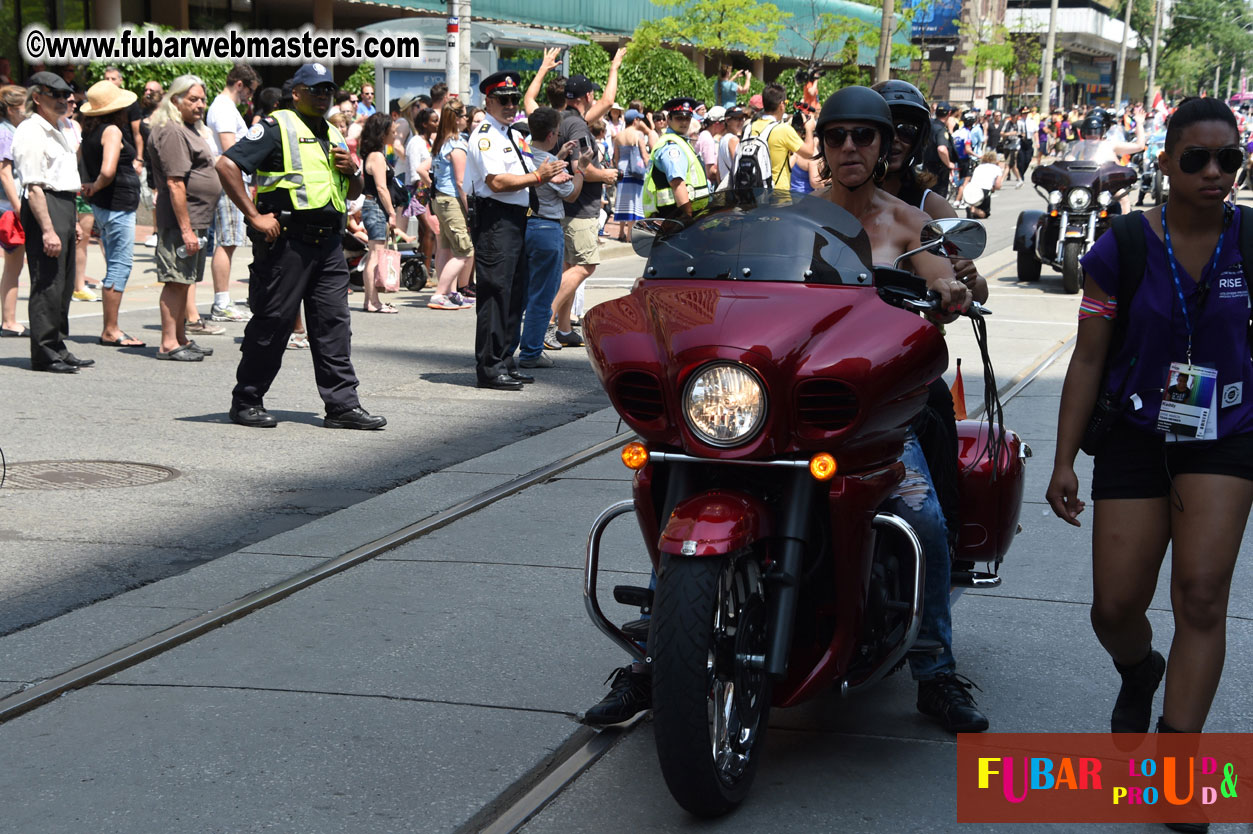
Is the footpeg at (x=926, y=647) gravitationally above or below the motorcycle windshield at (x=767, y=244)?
below

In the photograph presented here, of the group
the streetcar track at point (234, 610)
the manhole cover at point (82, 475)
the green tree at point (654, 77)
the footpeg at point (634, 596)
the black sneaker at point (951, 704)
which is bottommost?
the manhole cover at point (82, 475)

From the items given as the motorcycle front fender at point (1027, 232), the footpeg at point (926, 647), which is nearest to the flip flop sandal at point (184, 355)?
the footpeg at point (926, 647)

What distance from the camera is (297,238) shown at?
330 inches

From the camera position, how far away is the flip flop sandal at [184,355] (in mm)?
10938

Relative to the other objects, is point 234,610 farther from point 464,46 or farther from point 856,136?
point 464,46

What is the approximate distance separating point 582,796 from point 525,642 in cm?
123

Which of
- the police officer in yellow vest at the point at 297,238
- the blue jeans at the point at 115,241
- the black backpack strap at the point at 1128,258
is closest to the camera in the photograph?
the black backpack strap at the point at 1128,258

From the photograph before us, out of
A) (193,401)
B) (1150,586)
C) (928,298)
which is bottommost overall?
(193,401)

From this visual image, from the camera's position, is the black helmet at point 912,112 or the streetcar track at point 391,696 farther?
the black helmet at point 912,112

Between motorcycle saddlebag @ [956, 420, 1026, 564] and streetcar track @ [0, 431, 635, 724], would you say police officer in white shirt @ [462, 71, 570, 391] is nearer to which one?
streetcar track @ [0, 431, 635, 724]

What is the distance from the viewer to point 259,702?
4.41 meters

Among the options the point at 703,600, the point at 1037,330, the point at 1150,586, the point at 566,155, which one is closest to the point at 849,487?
the point at 703,600

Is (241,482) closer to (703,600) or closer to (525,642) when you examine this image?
(525,642)

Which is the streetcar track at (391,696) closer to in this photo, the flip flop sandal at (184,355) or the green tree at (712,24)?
the flip flop sandal at (184,355)
